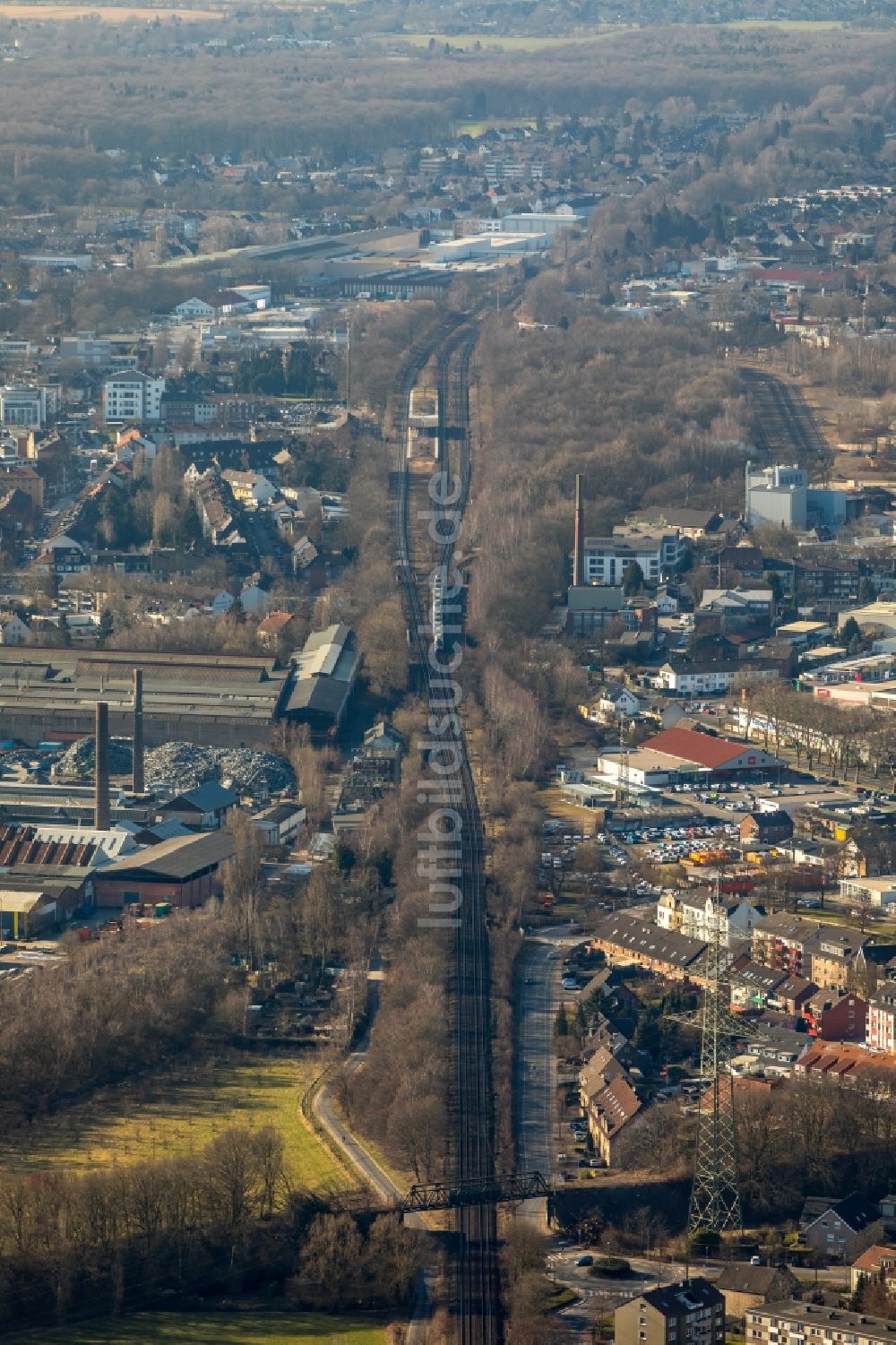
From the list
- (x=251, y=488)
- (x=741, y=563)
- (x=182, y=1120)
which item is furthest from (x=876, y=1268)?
(x=251, y=488)

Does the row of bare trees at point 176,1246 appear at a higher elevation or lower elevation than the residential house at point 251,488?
higher

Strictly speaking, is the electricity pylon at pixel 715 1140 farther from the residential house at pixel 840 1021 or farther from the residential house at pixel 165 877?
the residential house at pixel 165 877

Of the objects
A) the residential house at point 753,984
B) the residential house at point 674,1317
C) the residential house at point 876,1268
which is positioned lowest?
the residential house at point 753,984

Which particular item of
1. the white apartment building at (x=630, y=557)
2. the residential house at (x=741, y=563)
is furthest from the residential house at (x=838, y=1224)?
the residential house at (x=741, y=563)

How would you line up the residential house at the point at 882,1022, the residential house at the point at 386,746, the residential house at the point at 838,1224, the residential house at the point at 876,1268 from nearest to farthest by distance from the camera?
the residential house at the point at 876,1268
the residential house at the point at 838,1224
the residential house at the point at 882,1022
the residential house at the point at 386,746

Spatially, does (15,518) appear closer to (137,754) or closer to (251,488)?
(251,488)

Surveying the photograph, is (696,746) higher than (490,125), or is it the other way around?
(696,746)

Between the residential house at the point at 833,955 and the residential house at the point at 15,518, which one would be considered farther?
the residential house at the point at 15,518
